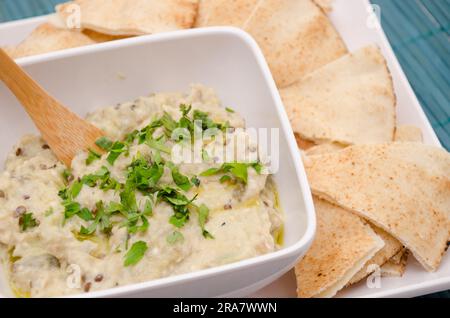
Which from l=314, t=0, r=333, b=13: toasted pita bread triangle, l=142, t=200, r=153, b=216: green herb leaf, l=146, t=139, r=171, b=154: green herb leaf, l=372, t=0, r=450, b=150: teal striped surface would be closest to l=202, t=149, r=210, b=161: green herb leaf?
l=146, t=139, r=171, b=154: green herb leaf

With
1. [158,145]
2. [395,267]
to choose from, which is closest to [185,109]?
[158,145]

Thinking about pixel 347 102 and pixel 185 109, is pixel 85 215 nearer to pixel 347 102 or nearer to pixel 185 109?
pixel 185 109

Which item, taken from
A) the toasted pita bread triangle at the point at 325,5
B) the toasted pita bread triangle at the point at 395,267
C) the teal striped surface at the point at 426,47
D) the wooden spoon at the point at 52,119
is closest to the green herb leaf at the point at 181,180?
the wooden spoon at the point at 52,119

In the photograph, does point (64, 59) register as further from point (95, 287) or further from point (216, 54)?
point (95, 287)

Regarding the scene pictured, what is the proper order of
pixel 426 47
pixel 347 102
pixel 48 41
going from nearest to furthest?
pixel 347 102
pixel 48 41
pixel 426 47

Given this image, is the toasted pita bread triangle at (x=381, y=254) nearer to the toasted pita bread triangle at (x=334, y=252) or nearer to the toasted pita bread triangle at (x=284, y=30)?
the toasted pita bread triangle at (x=334, y=252)

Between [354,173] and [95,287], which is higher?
[95,287]

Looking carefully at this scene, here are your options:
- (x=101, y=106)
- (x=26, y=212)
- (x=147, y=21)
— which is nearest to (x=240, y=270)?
(x=26, y=212)
